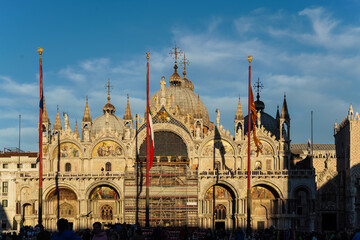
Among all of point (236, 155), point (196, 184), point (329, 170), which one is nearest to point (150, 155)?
point (196, 184)

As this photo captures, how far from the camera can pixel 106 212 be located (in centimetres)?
7806

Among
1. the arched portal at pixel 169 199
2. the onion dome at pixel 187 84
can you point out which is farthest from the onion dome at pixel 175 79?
the arched portal at pixel 169 199

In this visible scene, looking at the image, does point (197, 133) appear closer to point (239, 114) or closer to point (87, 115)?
point (239, 114)

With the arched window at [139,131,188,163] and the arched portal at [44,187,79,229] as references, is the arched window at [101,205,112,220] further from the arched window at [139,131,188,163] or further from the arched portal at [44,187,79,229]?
the arched window at [139,131,188,163]

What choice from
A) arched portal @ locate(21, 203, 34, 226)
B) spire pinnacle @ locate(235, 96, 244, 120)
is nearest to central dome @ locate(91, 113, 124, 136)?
arched portal @ locate(21, 203, 34, 226)

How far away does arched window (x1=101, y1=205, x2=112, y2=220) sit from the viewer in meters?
78.0

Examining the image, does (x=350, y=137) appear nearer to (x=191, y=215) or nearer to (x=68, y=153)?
(x=191, y=215)

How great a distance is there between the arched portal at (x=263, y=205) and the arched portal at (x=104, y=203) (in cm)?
1680

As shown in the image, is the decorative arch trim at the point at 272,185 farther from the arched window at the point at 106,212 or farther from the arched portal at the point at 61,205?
the arched portal at the point at 61,205

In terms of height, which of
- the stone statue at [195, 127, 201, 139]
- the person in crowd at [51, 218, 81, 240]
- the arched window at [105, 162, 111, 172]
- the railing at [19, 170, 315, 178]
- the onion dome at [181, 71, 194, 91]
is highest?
the onion dome at [181, 71, 194, 91]

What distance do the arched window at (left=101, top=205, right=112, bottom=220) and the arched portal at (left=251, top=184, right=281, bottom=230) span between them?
17.6m

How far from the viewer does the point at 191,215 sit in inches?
2913

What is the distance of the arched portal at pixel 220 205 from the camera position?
76250 millimetres

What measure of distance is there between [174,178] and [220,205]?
709cm
